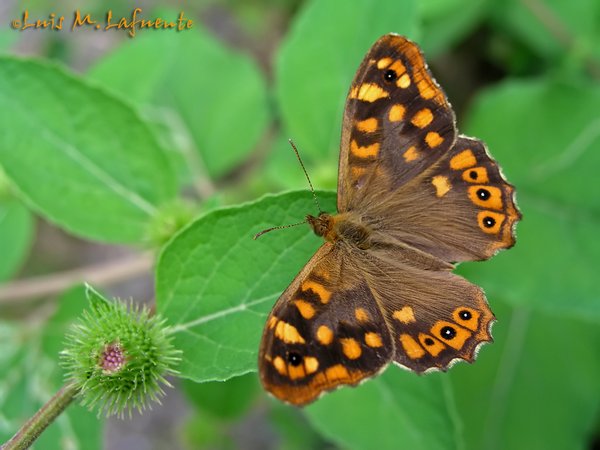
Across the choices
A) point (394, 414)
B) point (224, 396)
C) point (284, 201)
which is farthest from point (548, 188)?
point (224, 396)

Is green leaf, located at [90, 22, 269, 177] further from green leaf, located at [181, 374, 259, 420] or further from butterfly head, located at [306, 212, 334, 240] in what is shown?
butterfly head, located at [306, 212, 334, 240]

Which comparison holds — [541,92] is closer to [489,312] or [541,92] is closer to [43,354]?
[489,312]

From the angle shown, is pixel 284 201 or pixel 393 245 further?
pixel 393 245

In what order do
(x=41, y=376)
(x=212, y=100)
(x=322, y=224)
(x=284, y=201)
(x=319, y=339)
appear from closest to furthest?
(x=319, y=339) → (x=284, y=201) → (x=322, y=224) → (x=41, y=376) → (x=212, y=100)

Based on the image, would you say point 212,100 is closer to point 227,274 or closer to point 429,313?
point 227,274

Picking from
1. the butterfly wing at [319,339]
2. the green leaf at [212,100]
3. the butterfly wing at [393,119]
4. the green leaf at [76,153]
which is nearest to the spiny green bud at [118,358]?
the butterfly wing at [319,339]

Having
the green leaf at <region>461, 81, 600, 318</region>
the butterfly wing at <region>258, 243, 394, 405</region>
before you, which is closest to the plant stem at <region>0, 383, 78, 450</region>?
the butterfly wing at <region>258, 243, 394, 405</region>
